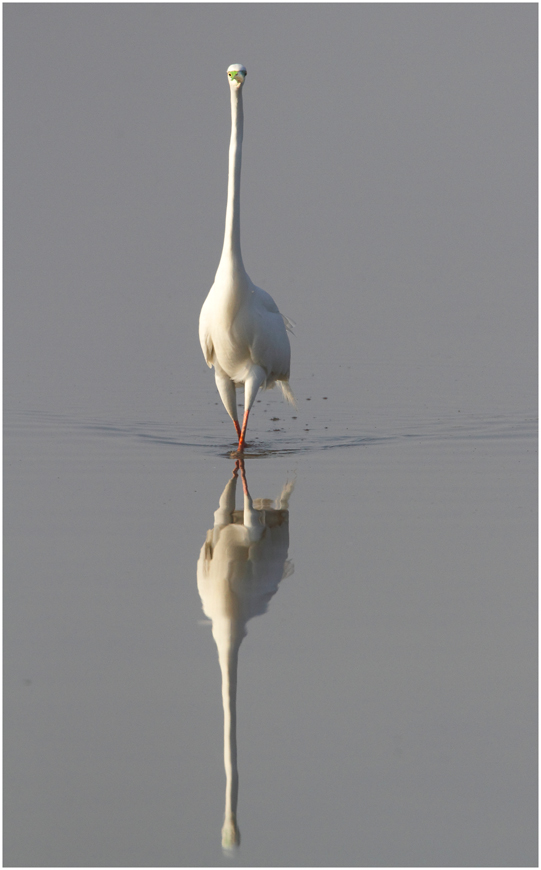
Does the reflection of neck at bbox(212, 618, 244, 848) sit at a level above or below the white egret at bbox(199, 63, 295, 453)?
below

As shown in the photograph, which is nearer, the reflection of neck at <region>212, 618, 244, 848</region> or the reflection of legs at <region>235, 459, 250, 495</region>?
the reflection of neck at <region>212, 618, 244, 848</region>

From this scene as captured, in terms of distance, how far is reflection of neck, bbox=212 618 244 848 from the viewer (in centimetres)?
412

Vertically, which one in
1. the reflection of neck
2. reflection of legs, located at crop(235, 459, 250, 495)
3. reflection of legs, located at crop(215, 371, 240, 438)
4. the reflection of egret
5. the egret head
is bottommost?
the reflection of neck

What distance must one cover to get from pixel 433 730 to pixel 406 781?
431 mm

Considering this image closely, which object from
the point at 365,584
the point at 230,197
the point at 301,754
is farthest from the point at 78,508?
the point at 301,754

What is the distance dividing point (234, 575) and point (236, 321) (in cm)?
371

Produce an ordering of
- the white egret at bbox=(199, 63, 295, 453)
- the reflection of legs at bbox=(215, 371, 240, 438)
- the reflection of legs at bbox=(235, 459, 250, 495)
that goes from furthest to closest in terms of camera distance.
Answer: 1. the reflection of legs at bbox=(215, 371, 240, 438)
2. the white egret at bbox=(199, 63, 295, 453)
3. the reflection of legs at bbox=(235, 459, 250, 495)

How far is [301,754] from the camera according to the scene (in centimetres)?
459

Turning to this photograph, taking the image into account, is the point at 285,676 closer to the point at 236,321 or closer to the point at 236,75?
the point at 236,321

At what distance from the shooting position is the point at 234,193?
33.3 ft

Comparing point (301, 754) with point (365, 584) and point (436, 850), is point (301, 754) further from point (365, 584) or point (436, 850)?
point (365, 584)

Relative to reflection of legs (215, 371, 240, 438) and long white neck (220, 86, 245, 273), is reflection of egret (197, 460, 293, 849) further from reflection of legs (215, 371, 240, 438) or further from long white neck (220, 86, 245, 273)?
long white neck (220, 86, 245, 273)

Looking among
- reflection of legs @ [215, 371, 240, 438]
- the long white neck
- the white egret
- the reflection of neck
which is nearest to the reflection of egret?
the reflection of neck

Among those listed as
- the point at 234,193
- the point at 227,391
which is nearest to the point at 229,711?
the point at 227,391
